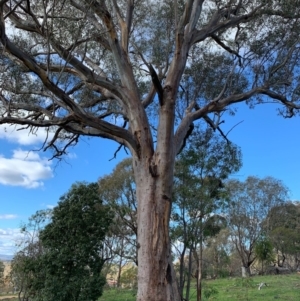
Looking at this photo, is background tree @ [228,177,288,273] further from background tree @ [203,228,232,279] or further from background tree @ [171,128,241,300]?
background tree @ [171,128,241,300]

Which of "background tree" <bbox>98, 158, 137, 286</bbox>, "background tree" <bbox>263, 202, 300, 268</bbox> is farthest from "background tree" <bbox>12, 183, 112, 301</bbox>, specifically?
"background tree" <bbox>263, 202, 300, 268</bbox>

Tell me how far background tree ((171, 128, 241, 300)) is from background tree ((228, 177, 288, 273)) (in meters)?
17.2

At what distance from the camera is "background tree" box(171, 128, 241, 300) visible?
8375 mm

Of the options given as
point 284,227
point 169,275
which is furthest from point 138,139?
point 284,227

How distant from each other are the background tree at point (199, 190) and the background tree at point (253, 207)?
678 inches

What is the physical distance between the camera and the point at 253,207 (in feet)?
88.4

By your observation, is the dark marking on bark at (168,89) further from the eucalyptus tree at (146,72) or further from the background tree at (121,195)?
the background tree at (121,195)

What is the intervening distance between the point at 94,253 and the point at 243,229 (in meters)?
20.0

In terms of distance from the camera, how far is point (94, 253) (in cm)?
874

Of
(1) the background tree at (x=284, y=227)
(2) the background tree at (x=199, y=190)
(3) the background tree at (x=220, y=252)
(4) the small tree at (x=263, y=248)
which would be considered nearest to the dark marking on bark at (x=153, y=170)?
(2) the background tree at (x=199, y=190)

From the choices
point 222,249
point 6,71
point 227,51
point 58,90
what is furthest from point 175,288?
point 222,249

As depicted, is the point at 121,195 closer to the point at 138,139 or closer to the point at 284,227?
the point at 138,139

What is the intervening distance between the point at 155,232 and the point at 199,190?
120 inches

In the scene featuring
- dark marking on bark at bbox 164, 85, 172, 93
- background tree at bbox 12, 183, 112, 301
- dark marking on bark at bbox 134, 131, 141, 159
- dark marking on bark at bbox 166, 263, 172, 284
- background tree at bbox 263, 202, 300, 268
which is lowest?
dark marking on bark at bbox 166, 263, 172, 284
